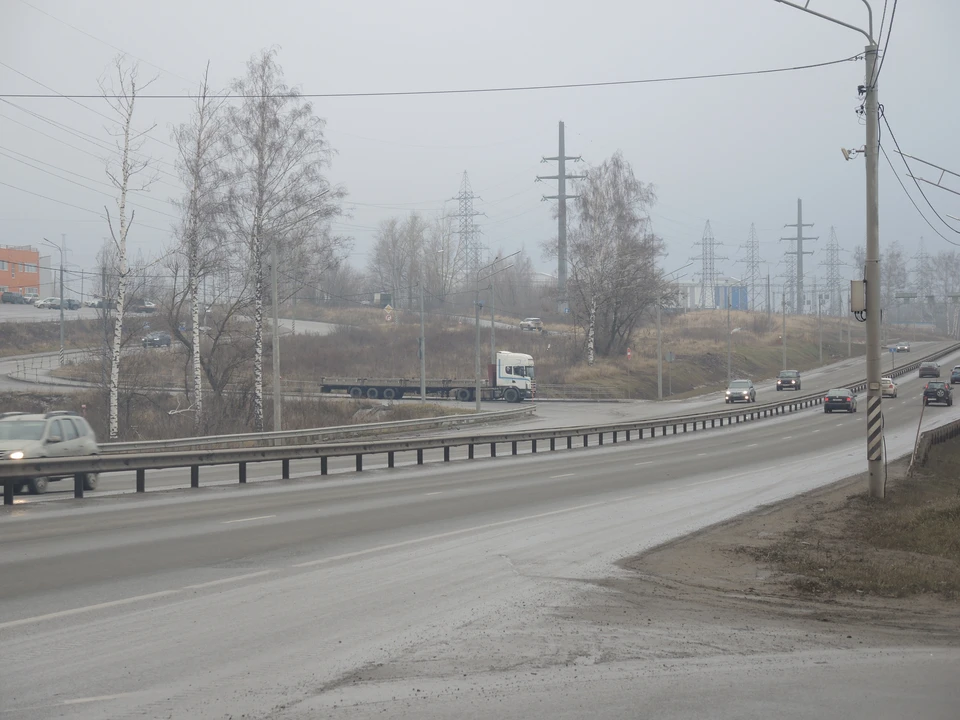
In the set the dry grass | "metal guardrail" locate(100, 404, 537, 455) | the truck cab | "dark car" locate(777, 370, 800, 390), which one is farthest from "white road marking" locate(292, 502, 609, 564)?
"dark car" locate(777, 370, 800, 390)

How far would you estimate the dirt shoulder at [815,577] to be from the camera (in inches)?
359

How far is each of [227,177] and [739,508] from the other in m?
32.4

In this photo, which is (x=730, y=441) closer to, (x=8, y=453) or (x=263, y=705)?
(x=8, y=453)

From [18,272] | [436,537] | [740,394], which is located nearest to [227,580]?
[436,537]

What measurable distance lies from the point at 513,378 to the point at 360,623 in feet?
210

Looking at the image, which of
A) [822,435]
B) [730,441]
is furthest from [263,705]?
[822,435]

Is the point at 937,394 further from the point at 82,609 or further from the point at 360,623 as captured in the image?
the point at 82,609

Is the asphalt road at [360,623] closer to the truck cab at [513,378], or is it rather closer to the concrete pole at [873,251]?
the concrete pole at [873,251]

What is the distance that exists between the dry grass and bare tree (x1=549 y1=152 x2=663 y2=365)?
208ft

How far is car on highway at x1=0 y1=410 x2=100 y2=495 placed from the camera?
65.0 feet

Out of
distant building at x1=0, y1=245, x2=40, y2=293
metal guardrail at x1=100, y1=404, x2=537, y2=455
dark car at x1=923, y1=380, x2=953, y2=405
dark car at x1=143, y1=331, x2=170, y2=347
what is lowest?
metal guardrail at x1=100, y1=404, x2=537, y2=455

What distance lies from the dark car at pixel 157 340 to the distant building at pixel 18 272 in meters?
60.4

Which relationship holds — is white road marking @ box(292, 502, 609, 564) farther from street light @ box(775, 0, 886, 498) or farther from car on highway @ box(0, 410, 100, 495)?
car on highway @ box(0, 410, 100, 495)

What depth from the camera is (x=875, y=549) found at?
13.8 metres
